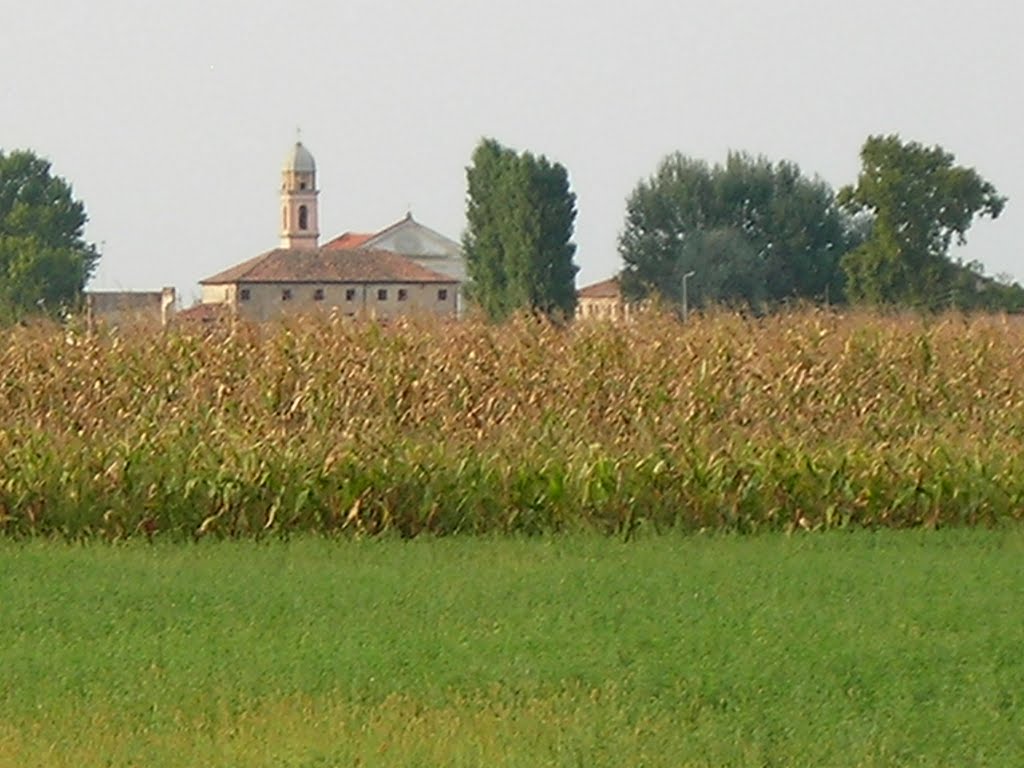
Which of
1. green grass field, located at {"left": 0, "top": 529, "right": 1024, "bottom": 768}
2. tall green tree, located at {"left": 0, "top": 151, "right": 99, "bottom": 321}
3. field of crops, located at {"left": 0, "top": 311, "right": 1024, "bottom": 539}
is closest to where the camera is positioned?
green grass field, located at {"left": 0, "top": 529, "right": 1024, "bottom": 768}

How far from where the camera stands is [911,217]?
50.4 meters

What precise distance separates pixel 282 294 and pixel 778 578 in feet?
142

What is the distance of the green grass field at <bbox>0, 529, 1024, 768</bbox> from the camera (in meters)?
8.17

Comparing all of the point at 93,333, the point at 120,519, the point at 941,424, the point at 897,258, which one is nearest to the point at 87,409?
the point at 93,333

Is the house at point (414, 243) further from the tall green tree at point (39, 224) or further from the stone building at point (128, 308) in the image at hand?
the stone building at point (128, 308)

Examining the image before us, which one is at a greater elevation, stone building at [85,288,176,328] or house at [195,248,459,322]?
house at [195,248,459,322]

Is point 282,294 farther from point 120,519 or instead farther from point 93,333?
point 120,519

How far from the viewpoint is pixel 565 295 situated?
5797 centimetres

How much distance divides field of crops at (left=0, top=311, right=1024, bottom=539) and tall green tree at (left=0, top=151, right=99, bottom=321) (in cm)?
4569

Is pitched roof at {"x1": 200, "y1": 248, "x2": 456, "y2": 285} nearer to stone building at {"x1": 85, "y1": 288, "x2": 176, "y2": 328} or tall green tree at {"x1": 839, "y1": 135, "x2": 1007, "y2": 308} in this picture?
tall green tree at {"x1": 839, "y1": 135, "x2": 1007, "y2": 308}

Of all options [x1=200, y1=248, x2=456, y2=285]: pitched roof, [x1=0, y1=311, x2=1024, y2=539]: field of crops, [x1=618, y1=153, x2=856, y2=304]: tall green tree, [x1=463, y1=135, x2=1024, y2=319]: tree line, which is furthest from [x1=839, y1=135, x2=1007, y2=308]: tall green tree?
[x1=0, y1=311, x2=1024, y2=539]: field of crops

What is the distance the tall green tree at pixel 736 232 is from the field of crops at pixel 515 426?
3573 centimetres

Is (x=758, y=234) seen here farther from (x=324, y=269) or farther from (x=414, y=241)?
(x=414, y=241)

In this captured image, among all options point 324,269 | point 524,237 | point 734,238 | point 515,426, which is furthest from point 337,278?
point 515,426
